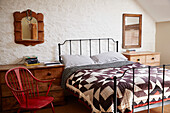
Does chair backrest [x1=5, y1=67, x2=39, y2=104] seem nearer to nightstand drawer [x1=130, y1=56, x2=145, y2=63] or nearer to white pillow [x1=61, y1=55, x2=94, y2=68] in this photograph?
white pillow [x1=61, y1=55, x2=94, y2=68]

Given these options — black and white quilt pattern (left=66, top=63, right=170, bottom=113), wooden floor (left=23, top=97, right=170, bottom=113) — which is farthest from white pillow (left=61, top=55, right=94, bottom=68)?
black and white quilt pattern (left=66, top=63, right=170, bottom=113)

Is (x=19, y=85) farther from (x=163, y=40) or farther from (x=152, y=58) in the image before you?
(x=163, y=40)

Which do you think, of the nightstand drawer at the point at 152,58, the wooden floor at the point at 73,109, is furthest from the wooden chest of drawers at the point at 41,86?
the nightstand drawer at the point at 152,58

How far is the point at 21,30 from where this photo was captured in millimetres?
3387

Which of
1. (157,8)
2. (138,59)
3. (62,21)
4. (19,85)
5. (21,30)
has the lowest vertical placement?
(19,85)

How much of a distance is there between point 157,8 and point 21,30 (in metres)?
3.09

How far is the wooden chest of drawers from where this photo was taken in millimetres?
2859

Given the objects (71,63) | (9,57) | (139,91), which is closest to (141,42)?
(71,63)

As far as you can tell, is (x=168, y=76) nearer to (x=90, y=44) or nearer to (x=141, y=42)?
(x=90, y=44)

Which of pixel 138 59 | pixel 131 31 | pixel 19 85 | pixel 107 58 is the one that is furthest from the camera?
pixel 131 31

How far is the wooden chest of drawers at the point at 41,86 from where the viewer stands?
286 cm

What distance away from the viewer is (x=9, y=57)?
3.35 metres

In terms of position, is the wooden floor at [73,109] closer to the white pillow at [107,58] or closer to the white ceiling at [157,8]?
the white pillow at [107,58]

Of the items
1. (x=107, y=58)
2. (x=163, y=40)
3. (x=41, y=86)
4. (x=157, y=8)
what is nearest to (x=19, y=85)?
(x=41, y=86)
